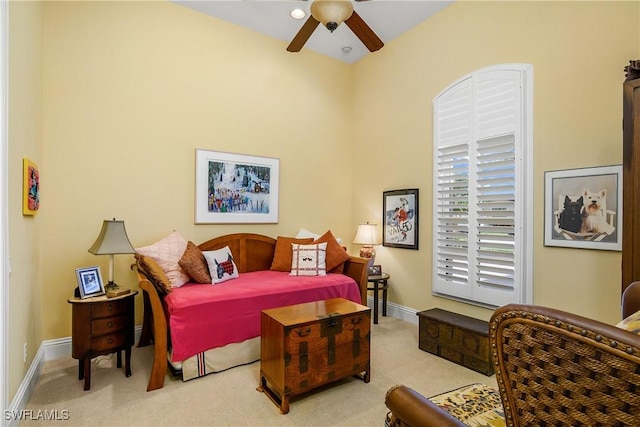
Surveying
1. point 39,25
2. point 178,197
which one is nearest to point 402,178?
point 178,197

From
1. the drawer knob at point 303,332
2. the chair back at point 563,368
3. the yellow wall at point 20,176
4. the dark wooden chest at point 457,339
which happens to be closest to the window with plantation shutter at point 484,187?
the dark wooden chest at point 457,339

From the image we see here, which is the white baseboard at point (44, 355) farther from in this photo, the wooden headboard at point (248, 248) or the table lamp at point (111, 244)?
the wooden headboard at point (248, 248)

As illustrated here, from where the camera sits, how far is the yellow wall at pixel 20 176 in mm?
2109

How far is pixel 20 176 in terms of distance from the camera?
2.30m

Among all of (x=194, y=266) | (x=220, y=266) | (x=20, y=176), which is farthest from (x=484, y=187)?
(x=20, y=176)

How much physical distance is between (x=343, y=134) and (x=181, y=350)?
3.73 meters

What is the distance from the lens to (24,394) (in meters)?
2.28

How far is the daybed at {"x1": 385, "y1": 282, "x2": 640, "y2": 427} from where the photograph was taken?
59 centimetres

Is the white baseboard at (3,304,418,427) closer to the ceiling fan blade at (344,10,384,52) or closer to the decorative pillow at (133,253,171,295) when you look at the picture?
the decorative pillow at (133,253,171,295)

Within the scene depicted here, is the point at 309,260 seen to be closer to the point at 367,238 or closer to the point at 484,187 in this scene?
the point at 367,238

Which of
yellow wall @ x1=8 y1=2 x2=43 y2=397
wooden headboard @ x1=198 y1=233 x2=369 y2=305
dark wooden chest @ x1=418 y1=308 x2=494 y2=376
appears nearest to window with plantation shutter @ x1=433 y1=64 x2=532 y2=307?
dark wooden chest @ x1=418 y1=308 x2=494 y2=376

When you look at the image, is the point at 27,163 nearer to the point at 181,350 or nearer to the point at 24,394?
the point at 24,394

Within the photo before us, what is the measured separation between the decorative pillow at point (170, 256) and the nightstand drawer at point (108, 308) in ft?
1.63

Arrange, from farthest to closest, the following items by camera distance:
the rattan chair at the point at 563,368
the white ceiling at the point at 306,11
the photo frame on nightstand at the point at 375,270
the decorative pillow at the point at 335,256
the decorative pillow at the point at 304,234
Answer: the decorative pillow at the point at 304,234, the photo frame on nightstand at the point at 375,270, the decorative pillow at the point at 335,256, the white ceiling at the point at 306,11, the rattan chair at the point at 563,368
